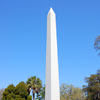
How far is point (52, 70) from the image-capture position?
973cm

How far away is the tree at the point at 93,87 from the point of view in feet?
76.2

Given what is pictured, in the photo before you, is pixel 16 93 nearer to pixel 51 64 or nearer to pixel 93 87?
pixel 93 87

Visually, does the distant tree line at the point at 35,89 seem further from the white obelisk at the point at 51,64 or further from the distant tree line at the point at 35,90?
the white obelisk at the point at 51,64

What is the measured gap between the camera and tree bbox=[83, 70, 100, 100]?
23.2 metres

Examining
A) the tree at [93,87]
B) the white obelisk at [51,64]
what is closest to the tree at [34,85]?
the tree at [93,87]

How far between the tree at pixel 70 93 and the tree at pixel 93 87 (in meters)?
12.0

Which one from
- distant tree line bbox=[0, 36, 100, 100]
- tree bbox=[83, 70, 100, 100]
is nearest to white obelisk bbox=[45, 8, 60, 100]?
distant tree line bbox=[0, 36, 100, 100]

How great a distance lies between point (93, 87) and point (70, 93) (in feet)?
55.2

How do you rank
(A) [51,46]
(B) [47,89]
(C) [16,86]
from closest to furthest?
(B) [47,89] < (A) [51,46] < (C) [16,86]

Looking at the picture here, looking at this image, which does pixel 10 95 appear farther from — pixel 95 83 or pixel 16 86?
pixel 95 83

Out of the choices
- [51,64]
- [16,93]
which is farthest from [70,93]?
[51,64]

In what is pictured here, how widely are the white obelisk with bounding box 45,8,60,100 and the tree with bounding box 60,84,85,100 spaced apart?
28.8 m

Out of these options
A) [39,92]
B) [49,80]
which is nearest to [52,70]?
[49,80]

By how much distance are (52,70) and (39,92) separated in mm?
21482
